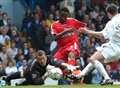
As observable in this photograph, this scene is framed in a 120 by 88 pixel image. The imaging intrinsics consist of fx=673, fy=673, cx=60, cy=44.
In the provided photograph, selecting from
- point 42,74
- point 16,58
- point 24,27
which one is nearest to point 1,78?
point 42,74

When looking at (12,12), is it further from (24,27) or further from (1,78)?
(1,78)

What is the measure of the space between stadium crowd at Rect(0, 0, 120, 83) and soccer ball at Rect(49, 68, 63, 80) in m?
3.06

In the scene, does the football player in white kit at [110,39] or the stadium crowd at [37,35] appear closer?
the football player in white kit at [110,39]

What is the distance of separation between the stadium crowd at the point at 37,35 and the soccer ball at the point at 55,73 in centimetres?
306

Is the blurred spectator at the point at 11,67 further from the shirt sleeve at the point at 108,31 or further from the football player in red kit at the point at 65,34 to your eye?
the shirt sleeve at the point at 108,31

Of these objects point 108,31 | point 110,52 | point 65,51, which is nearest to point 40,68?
point 65,51

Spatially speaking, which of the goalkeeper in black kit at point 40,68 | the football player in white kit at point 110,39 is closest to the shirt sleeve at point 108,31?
the football player in white kit at point 110,39

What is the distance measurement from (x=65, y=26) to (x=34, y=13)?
7.33m

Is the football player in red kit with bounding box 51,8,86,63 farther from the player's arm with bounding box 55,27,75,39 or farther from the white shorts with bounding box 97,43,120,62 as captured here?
the white shorts with bounding box 97,43,120,62

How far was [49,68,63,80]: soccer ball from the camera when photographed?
16680 millimetres

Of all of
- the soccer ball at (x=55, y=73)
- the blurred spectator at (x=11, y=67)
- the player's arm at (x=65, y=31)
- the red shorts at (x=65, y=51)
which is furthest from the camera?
the blurred spectator at (x=11, y=67)

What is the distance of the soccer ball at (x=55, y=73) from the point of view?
54.7 ft

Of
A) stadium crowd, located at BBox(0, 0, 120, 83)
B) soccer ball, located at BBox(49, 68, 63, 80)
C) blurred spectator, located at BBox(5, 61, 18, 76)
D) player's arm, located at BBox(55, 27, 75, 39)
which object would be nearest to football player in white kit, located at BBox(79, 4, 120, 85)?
soccer ball, located at BBox(49, 68, 63, 80)

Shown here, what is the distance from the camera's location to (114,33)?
586 inches
